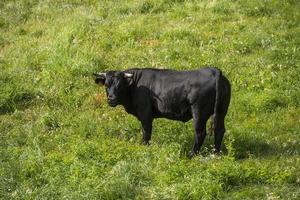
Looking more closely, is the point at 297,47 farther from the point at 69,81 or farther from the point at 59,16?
the point at 59,16

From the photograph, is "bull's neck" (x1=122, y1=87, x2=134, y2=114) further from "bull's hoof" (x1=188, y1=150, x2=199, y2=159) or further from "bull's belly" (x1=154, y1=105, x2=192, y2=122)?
"bull's hoof" (x1=188, y1=150, x2=199, y2=159)

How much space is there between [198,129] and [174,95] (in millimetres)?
929

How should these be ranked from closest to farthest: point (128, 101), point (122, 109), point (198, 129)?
point (198, 129), point (128, 101), point (122, 109)

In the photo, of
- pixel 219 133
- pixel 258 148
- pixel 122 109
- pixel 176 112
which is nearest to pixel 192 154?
pixel 219 133

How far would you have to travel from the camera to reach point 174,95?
1272 centimetres

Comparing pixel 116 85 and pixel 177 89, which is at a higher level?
pixel 177 89

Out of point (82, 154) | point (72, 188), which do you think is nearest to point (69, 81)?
point (82, 154)

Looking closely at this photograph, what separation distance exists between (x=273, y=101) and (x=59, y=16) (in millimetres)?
10626

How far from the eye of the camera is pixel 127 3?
23.2 m

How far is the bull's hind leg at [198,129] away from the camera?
12.3 metres

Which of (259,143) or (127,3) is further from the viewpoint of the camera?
(127,3)

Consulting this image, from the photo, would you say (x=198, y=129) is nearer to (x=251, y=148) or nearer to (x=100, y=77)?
(x=251, y=148)

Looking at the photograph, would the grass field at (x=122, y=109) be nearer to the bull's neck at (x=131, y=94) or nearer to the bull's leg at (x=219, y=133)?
the bull's leg at (x=219, y=133)

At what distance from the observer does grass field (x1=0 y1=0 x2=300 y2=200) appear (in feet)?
35.9
